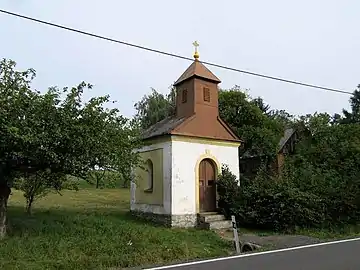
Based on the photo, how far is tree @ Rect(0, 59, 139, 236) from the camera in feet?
34.7

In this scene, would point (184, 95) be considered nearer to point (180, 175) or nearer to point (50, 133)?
point (180, 175)

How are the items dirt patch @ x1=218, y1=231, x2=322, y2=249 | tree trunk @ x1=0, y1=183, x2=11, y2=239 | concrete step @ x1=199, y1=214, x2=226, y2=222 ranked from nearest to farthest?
tree trunk @ x1=0, y1=183, x2=11, y2=239 → dirt patch @ x1=218, y1=231, x2=322, y2=249 → concrete step @ x1=199, y1=214, x2=226, y2=222

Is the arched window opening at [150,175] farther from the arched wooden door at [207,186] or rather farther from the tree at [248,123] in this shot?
the tree at [248,123]

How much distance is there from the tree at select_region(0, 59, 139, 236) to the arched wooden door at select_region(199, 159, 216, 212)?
6.93m

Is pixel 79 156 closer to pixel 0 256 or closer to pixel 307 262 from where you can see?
pixel 0 256

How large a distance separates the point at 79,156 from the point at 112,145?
1.24m

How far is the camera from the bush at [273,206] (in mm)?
17000

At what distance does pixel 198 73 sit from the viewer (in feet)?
65.3

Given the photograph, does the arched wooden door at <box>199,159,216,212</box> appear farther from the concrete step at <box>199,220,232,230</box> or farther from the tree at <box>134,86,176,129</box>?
the tree at <box>134,86,176,129</box>

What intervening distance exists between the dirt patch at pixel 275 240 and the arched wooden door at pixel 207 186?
2.69 m

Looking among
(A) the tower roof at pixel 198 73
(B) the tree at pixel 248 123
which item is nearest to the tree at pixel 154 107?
(B) the tree at pixel 248 123

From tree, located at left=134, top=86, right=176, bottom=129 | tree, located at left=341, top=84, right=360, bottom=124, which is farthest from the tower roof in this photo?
tree, located at left=341, top=84, right=360, bottom=124

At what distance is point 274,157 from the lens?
1122 inches

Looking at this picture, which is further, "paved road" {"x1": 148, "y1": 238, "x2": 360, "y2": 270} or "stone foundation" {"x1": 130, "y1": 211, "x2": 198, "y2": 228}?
"stone foundation" {"x1": 130, "y1": 211, "x2": 198, "y2": 228}
